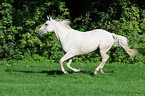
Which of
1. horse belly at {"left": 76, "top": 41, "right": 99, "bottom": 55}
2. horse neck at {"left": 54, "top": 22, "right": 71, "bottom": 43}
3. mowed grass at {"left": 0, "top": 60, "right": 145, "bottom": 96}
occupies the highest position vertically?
horse neck at {"left": 54, "top": 22, "right": 71, "bottom": 43}

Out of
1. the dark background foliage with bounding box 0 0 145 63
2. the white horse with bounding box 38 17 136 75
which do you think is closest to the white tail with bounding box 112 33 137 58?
the white horse with bounding box 38 17 136 75

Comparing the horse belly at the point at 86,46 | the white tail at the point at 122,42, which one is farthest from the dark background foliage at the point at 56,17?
the horse belly at the point at 86,46

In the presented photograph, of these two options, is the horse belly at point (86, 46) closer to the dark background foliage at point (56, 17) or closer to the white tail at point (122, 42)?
the white tail at point (122, 42)

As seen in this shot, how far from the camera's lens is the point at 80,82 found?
858cm

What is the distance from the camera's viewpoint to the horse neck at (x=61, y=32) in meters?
9.78

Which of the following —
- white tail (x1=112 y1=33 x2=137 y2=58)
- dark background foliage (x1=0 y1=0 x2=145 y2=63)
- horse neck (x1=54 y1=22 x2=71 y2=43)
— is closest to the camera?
horse neck (x1=54 y1=22 x2=71 y2=43)

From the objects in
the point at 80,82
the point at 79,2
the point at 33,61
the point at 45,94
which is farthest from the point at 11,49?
the point at 45,94

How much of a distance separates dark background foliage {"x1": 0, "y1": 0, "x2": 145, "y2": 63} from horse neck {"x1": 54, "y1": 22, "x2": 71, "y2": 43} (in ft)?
15.5

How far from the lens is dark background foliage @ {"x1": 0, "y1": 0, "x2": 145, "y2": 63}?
48.0ft

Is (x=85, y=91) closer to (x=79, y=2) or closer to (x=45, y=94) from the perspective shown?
(x=45, y=94)

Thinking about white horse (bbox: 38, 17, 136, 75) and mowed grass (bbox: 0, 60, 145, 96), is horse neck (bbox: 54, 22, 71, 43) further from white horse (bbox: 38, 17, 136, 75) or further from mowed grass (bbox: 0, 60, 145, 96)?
mowed grass (bbox: 0, 60, 145, 96)

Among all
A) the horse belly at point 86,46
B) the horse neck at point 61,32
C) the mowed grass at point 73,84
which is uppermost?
the horse neck at point 61,32

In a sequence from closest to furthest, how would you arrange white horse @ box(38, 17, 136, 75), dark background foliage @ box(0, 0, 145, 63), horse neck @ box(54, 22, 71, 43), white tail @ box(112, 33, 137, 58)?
white horse @ box(38, 17, 136, 75)
horse neck @ box(54, 22, 71, 43)
white tail @ box(112, 33, 137, 58)
dark background foliage @ box(0, 0, 145, 63)

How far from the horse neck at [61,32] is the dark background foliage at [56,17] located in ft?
15.5
